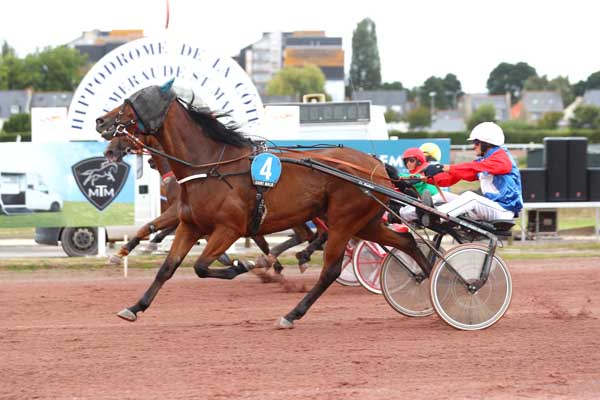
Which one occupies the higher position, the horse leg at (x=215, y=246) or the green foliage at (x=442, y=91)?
the green foliage at (x=442, y=91)

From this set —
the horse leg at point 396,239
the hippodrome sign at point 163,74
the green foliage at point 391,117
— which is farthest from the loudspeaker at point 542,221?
the green foliage at point 391,117

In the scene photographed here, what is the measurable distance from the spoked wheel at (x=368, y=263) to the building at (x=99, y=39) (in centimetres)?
12325

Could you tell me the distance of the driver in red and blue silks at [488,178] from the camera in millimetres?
8281

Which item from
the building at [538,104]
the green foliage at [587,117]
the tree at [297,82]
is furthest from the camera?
the building at [538,104]

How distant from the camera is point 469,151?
4119cm

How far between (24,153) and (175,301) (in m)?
5.49

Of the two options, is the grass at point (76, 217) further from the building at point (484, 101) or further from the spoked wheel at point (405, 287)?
the building at point (484, 101)

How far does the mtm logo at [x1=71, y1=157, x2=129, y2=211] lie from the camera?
49.5ft

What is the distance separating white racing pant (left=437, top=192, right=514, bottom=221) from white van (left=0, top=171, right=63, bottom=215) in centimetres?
832

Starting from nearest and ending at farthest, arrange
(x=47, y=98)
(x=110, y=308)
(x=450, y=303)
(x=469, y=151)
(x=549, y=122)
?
1. (x=450, y=303)
2. (x=110, y=308)
3. (x=469, y=151)
4. (x=549, y=122)
5. (x=47, y=98)

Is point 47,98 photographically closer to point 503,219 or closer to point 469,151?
point 469,151

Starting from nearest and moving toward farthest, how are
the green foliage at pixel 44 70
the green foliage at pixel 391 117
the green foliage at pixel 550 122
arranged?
the green foliage at pixel 550 122
the green foliage at pixel 391 117
the green foliage at pixel 44 70

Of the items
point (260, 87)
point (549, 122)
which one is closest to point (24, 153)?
point (549, 122)

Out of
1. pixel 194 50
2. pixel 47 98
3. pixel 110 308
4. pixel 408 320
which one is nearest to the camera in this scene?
pixel 408 320
